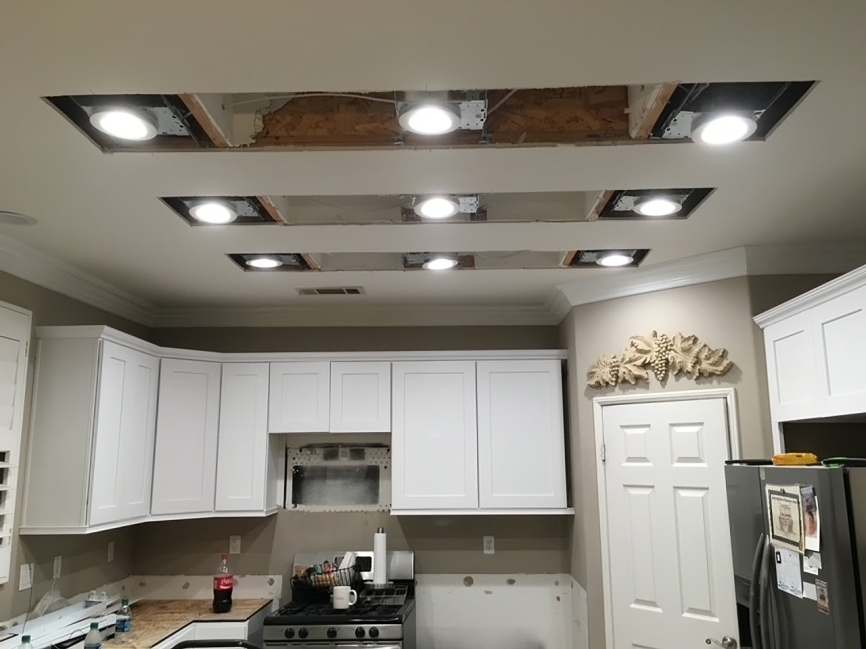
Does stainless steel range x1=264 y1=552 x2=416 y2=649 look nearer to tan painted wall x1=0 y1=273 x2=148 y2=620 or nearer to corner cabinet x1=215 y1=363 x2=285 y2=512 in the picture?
corner cabinet x1=215 y1=363 x2=285 y2=512

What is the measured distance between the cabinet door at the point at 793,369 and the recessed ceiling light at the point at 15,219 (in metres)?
3.03

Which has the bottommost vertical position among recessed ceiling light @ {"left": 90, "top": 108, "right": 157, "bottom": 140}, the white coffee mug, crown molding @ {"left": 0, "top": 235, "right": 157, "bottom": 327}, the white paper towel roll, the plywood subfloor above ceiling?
the white coffee mug

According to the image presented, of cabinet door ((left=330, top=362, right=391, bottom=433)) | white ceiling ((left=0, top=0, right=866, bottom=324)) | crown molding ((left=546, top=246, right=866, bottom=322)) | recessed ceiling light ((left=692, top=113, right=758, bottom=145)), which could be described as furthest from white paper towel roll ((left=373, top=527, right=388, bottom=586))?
recessed ceiling light ((left=692, top=113, right=758, bottom=145))

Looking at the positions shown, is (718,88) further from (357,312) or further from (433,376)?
(357,312)

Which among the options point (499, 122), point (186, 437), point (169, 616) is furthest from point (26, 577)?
point (499, 122)

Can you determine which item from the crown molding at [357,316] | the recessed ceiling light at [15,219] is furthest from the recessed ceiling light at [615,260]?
the recessed ceiling light at [15,219]

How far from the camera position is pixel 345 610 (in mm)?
3689

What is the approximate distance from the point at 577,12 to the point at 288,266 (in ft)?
7.36

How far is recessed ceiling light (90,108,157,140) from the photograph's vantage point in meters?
1.84

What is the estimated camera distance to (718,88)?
1796mm

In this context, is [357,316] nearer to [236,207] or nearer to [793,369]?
[236,207]

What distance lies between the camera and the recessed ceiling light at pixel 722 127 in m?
1.87

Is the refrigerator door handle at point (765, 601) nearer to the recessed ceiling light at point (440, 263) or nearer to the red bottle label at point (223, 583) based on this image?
the recessed ceiling light at point (440, 263)

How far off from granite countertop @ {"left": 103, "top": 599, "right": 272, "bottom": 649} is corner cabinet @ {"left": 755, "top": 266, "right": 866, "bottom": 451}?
295 centimetres
